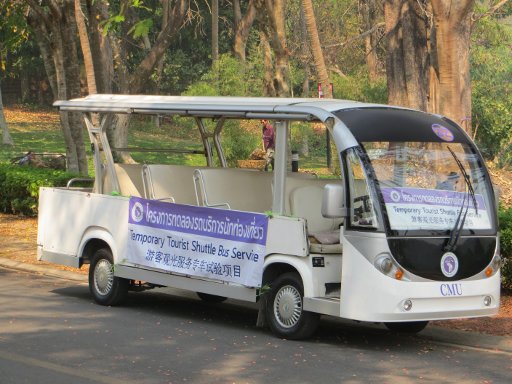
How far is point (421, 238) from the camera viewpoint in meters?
→ 9.80

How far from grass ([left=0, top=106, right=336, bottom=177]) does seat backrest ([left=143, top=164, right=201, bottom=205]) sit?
18.7 meters

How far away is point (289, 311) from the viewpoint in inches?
409

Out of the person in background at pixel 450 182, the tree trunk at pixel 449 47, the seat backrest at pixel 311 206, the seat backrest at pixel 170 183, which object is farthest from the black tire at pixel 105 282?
the tree trunk at pixel 449 47

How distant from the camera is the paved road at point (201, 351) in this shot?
8664 millimetres

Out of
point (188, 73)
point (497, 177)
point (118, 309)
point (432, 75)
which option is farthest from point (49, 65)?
point (188, 73)

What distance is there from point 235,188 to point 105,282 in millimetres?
1876

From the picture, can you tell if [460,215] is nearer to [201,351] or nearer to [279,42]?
[201,351]

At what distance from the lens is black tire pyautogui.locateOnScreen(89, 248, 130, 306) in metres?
12.3

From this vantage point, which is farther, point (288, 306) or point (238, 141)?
point (238, 141)

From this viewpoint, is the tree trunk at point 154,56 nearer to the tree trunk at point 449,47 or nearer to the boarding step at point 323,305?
the tree trunk at point 449,47

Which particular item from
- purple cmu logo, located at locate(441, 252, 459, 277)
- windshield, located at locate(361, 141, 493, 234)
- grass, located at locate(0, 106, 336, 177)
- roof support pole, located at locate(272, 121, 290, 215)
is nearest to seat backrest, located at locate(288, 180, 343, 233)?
roof support pole, located at locate(272, 121, 290, 215)

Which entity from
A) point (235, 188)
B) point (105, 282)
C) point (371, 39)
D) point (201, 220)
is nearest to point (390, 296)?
point (201, 220)

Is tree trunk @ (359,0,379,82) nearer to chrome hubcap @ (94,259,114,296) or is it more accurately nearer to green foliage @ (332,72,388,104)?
green foliage @ (332,72,388,104)

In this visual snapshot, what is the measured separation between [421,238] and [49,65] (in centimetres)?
1468
